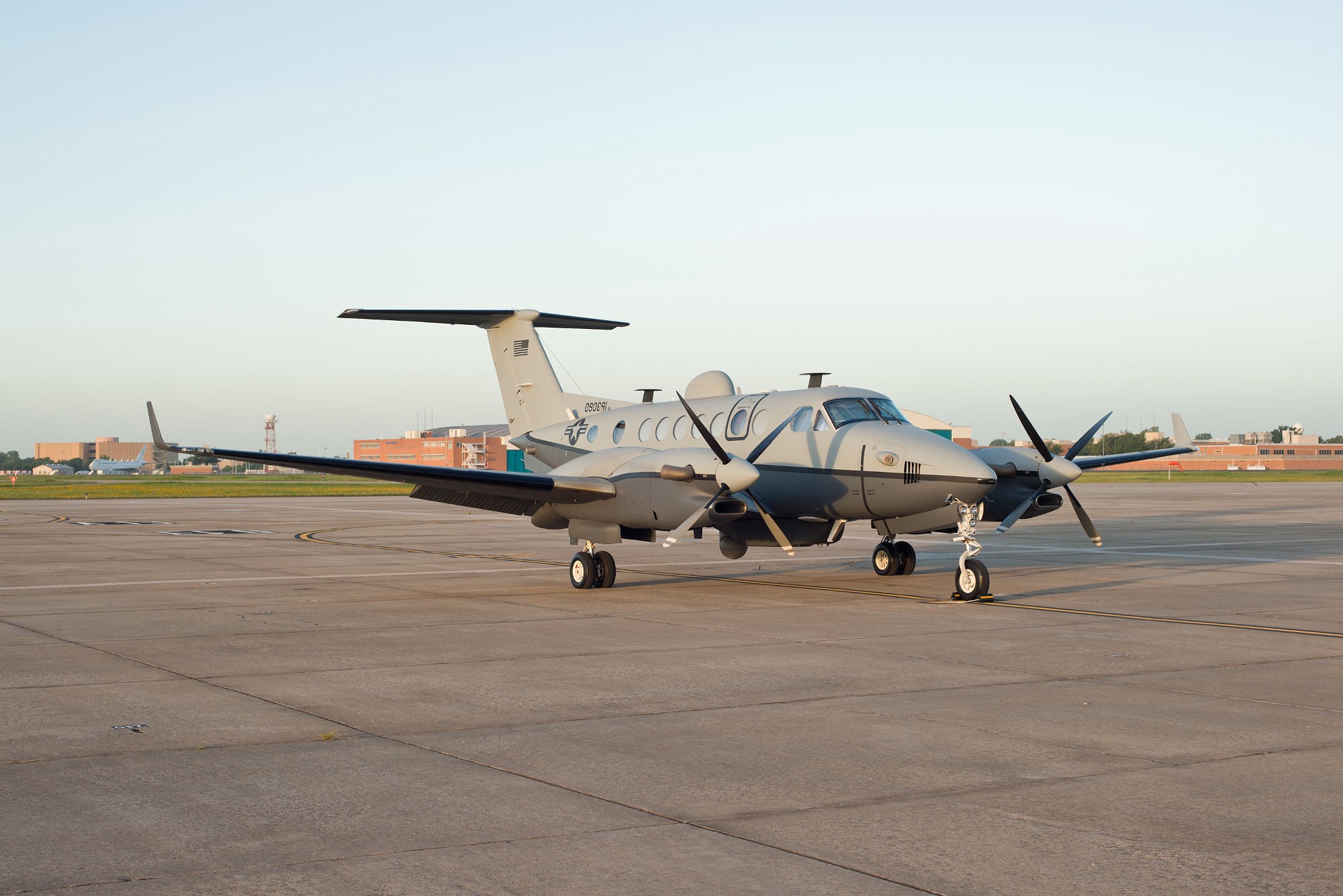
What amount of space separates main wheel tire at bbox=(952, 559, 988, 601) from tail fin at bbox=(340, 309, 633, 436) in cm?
950

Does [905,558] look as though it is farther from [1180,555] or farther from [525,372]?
[525,372]

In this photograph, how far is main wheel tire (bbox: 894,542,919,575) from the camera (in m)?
19.8

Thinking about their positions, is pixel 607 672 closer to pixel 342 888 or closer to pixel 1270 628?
pixel 342 888

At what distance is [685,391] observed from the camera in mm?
22125

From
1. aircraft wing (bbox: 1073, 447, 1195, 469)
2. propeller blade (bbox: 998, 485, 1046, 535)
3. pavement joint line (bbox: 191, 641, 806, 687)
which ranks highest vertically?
aircraft wing (bbox: 1073, 447, 1195, 469)

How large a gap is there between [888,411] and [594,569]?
5419mm

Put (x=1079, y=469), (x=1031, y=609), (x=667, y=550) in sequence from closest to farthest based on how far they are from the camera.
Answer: (x=1031, y=609), (x=1079, y=469), (x=667, y=550)

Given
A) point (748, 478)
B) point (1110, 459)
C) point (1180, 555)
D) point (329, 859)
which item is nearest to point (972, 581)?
Answer: point (748, 478)

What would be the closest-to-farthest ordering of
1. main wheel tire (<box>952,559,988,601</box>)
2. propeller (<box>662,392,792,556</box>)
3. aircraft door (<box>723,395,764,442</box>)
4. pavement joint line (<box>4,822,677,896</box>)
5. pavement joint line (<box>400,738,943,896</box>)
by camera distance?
1. pavement joint line (<box>4,822,677,896</box>)
2. pavement joint line (<box>400,738,943,896</box>)
3. main wheel tire (<box>952,559,988,601</box>)
4. propeller (<box>662,392,792,556</box>)
5. aircraft door (<box>723,395,764,442</box>)

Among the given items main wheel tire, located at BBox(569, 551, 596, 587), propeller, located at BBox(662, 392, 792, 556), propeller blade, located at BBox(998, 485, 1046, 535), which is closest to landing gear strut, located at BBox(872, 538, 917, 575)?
propeller blade, located at BBox(998, 485, 1046, 535)

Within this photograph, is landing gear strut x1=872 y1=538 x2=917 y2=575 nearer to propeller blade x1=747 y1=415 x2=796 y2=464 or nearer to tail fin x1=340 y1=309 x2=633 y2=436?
propeller blade x1=747 y1=415 x2=796 y2=464

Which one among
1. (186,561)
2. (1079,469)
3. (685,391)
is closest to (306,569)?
(186,561)

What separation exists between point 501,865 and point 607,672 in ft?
17.6

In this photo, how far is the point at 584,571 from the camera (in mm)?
18219
